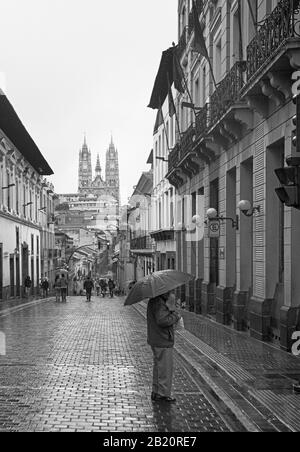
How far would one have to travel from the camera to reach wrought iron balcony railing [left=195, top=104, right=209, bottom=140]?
19.7 meters

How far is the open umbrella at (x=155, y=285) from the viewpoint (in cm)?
750

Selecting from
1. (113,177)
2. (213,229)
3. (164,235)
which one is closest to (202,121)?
(213,229)

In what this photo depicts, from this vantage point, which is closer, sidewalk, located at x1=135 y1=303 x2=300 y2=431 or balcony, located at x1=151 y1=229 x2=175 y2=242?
sidewalk, located at x1=135 y1=303 x2=300 y2=431

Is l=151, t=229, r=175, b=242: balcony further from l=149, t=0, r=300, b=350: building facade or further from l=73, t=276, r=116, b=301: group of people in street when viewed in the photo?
l=149, t=0, r=300, b=350: building facade

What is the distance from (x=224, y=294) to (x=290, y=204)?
10.1 meters

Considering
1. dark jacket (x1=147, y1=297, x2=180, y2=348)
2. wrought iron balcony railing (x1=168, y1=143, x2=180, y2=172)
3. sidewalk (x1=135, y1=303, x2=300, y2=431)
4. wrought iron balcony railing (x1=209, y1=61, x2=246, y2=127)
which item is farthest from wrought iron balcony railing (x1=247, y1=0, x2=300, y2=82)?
wrought iron balcony railing (x1=168, y1=143, x2=180, y2=172)

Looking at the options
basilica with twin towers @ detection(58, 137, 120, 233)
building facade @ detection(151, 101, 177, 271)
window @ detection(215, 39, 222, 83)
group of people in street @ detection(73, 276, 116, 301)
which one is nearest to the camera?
window @ detection(215, 39, 222, 83)

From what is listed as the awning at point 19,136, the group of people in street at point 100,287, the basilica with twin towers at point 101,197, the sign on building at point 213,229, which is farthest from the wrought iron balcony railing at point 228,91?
the basilica with twin towers at point 101,197

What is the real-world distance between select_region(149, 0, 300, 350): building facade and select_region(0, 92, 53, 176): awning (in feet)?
31.6

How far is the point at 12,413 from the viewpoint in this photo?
7.11m

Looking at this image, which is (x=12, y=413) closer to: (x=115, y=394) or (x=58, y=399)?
(x=58, y=399)

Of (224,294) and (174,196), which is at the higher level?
(174,196)

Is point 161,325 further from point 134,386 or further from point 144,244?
point 144,244
